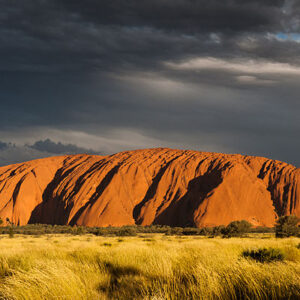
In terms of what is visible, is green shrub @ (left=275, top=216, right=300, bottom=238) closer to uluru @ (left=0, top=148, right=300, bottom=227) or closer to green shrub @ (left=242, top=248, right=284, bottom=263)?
green shrub @ (left=242, top=248, right=284, bottom=263)

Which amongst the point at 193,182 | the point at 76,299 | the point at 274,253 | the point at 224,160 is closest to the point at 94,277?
the point at 76,299

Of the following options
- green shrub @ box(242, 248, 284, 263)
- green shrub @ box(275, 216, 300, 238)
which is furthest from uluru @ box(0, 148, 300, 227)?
green shrub @ box(242, 248, 284, 263)

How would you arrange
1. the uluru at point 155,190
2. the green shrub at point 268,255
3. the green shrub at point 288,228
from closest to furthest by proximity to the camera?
the green shrub at point 268,255 < the green shrub at point 288,228 < the uluru at point 155,190

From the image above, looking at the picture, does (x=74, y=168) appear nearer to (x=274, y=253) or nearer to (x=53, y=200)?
(x=53, y=200)

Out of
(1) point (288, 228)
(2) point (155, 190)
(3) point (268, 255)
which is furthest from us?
(2) point (155, 190)

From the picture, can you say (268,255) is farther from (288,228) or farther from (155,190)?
(155,190)

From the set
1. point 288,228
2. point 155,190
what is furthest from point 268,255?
point 155,190

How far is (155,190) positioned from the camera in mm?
91312

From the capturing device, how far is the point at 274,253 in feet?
35.1

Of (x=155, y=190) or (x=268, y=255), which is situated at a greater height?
(x=268, y=255)

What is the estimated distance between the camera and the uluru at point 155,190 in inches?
3246

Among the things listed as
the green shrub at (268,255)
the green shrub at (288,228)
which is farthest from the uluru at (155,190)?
the green shrub at (268,255)

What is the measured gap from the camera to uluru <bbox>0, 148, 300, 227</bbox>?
8244cm

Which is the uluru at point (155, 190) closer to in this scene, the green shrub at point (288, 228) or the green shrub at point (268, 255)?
the green shrub at point (288, 228)
